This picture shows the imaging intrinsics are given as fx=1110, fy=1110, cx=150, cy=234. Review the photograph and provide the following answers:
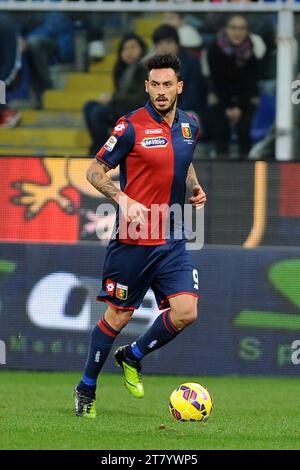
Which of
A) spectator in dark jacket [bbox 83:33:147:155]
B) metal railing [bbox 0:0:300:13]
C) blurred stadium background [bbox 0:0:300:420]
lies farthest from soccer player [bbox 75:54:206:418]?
spectator in dark jacket [bbox 83:33:147:155]

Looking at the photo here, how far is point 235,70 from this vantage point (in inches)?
571

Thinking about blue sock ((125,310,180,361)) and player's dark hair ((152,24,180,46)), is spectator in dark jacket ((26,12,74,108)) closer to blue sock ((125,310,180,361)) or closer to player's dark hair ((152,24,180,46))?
player's dark hair ((152,24,180,46))

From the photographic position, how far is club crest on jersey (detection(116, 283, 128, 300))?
25.4 feet

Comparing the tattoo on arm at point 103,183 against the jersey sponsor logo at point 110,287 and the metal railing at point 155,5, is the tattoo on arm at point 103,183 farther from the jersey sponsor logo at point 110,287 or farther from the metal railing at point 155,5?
the metal railing at point 155,5

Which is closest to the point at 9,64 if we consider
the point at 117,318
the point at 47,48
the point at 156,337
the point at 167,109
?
the point at 47,48

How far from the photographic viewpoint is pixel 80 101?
50.3 feet

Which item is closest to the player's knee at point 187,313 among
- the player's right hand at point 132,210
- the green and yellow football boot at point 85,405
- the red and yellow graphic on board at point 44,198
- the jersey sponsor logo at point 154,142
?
the player's right hand at point 132,210

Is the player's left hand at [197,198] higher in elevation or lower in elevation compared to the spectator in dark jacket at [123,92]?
lower

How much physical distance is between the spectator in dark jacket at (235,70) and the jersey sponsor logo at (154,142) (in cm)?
653

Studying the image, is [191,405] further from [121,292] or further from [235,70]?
[235,70]

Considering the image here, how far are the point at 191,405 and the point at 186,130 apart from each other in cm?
194

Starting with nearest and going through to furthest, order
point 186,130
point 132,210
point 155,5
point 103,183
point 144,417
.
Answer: point 132,210 → point 103,183 → point 144,417 → point 186,130 → point 155,5

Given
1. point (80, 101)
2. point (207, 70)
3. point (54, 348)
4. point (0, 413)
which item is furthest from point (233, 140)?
point (0, 413)

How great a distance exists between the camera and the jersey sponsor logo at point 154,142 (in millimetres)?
7676
